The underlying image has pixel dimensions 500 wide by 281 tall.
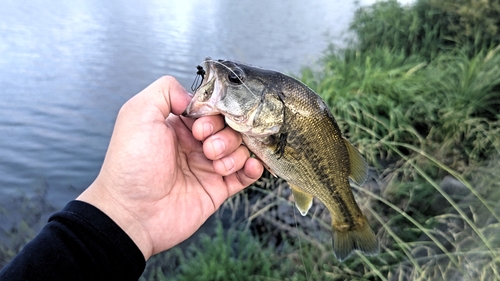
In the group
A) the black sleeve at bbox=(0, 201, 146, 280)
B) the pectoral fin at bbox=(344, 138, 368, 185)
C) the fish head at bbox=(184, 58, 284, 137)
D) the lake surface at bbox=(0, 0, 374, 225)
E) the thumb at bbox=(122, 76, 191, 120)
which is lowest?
the lake surface at bbox=(0, 0, 374, 225)

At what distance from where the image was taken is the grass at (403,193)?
316 cm

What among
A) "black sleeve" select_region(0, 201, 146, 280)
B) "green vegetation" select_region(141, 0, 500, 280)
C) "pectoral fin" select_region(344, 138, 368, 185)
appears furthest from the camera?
"green vegetation" select_region(141, 0, 500, 280)

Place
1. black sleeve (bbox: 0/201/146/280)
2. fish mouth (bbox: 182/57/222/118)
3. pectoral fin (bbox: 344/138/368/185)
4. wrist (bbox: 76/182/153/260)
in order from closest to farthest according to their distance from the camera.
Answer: black sleeve (bbox: 0/201/146/280) < fish mouth (bbox: 182/57/222/118) < wrist (bbox: 76/182/153/260) < pectoral fin (bbox: 344/138/368/185)

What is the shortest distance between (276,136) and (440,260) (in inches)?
77.6

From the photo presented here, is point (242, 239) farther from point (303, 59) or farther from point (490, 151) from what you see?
point (303, 59)

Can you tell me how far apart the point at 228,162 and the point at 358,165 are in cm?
87

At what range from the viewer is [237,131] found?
2.44 meters

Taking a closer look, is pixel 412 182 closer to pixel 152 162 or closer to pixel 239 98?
pixel 239 98

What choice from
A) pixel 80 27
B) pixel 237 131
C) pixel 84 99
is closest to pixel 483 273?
pixel 237 131

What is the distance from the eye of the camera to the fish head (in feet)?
7.18

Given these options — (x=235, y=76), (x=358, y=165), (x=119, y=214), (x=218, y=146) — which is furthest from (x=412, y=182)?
(x=119, y=214)

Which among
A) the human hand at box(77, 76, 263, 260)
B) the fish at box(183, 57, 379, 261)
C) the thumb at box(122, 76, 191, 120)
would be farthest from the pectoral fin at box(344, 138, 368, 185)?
the thumb at box(122, 76, 191, 120)

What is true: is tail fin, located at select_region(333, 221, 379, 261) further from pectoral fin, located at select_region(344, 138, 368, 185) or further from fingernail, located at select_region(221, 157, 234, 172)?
fingernail, located at select_region(221, 157, 234, 172)

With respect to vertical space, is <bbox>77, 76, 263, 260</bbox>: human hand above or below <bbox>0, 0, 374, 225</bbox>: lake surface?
above
